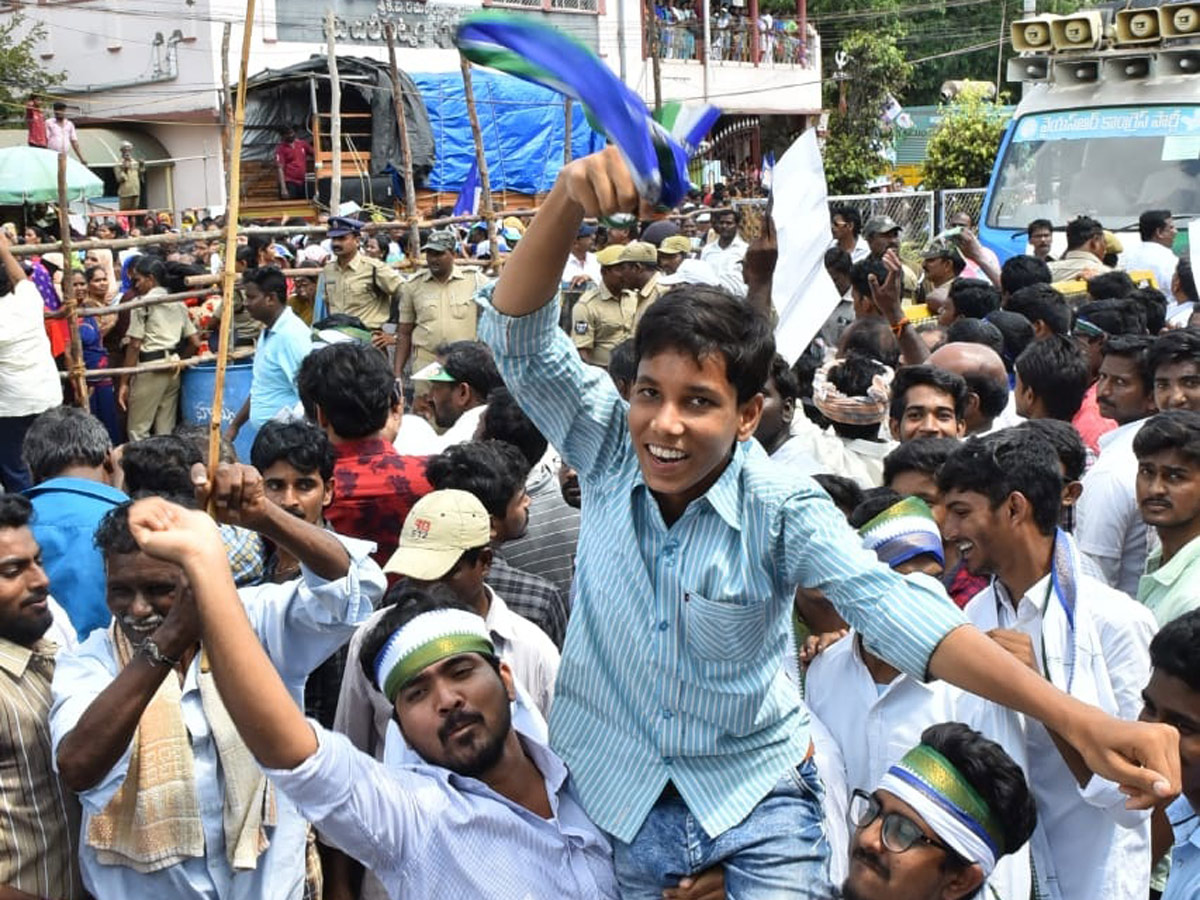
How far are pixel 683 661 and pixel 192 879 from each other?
112cm

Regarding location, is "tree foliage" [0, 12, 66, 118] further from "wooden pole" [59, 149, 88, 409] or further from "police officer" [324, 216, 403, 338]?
"wooden pole" [59, 149, 88, 409]

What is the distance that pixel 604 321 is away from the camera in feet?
30.2

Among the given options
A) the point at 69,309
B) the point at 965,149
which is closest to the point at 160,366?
the point at 69,309

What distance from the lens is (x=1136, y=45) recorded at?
1101cm

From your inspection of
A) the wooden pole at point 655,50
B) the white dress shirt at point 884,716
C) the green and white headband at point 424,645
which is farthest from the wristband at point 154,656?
the wooden pole at point 655,50

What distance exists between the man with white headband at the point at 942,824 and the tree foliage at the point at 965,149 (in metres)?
14.7

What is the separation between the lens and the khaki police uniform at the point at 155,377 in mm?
10344

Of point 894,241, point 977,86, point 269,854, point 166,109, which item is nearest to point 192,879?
point 269,854

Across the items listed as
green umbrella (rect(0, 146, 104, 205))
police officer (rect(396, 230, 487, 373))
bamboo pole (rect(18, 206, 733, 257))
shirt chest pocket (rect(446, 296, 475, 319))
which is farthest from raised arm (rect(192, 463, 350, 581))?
green umbrella (rect(0, 146, 104, 205))

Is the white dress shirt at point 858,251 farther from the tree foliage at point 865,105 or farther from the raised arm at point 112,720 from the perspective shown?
the tree foliage at point 865,105

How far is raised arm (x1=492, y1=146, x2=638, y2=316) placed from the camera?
2131 mm

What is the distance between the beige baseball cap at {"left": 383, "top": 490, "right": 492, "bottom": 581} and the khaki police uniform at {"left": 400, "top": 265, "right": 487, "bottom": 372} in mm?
6109

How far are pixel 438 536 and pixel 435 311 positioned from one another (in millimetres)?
6315

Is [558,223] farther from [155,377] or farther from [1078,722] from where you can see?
[155,377]
